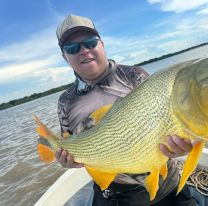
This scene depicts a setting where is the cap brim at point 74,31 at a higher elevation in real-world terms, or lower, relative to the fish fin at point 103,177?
higher

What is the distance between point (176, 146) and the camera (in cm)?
222

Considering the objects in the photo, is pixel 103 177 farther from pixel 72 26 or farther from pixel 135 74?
pixel 72 26

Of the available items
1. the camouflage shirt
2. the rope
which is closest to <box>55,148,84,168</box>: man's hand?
the camouflage shirt

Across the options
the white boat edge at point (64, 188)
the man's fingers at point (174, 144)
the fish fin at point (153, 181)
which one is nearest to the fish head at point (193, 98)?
the man's fingers at point (174, 144)

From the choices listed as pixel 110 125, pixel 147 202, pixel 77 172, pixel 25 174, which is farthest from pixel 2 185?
pixel 110 125

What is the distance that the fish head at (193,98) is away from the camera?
196 cm

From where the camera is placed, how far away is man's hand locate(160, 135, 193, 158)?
2.16 meters

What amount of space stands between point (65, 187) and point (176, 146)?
340 centimetres

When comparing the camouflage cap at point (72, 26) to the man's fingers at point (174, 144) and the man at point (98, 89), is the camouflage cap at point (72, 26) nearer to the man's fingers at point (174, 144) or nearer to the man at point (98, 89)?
the man at point (98, 89)

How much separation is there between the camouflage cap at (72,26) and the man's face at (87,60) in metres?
0.05

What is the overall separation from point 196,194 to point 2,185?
7.05 meters

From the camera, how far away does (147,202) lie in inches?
134

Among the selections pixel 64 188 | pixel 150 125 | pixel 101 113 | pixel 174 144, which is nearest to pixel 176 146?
pixel 174 144

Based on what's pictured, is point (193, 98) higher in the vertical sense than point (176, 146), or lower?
higher
